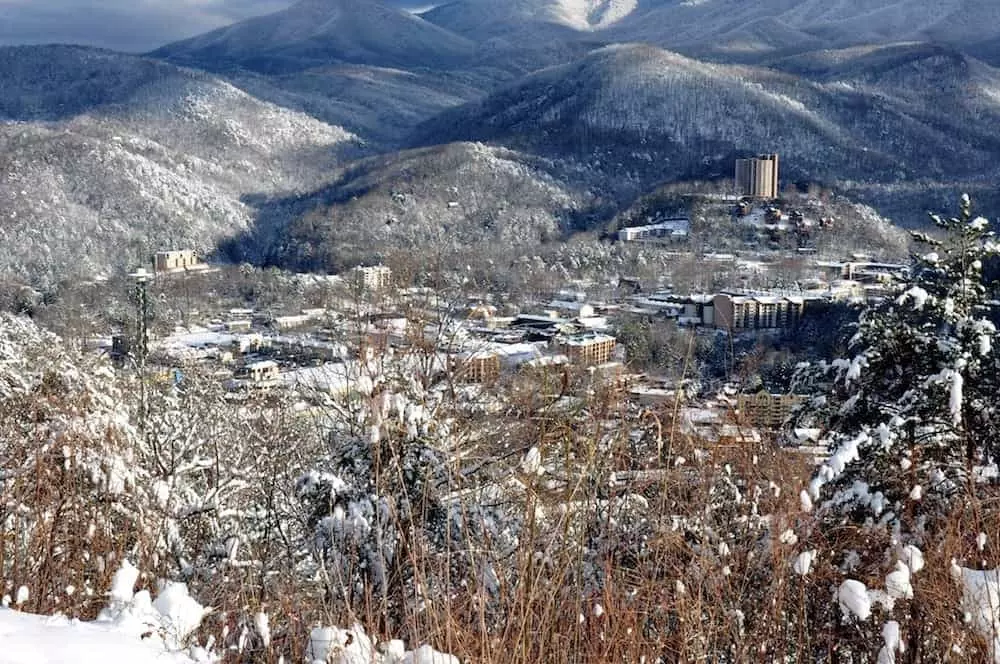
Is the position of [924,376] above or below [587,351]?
above

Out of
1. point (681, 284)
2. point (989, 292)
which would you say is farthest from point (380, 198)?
point (989, 292)

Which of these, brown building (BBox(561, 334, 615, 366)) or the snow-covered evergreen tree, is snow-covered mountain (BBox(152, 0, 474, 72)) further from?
the snow-covered evergreen tree

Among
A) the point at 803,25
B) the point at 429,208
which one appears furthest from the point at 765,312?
the point at 803,25

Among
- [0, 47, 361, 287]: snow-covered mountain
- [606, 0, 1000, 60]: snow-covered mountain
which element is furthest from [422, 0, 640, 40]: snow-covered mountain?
[0, 47, 361, 287]: snow-covered mountain

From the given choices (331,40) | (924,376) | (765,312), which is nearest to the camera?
(924,376)

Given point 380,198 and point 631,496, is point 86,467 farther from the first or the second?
point 380,198

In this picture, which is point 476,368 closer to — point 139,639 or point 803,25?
point 139,639
